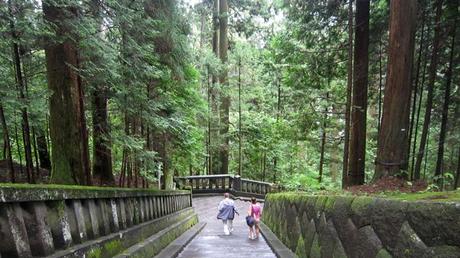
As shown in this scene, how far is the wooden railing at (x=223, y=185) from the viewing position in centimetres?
2483

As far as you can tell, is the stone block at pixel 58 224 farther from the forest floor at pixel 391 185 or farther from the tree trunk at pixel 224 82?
the tree trunk at pixel 224 82

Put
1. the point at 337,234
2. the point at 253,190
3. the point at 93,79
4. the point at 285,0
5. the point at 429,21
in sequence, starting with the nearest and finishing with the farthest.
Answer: the point at 337,234 → the point at 93,79 → the point at 429,21 → the point at 285,0 → the point at 253,190

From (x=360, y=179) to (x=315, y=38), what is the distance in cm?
489

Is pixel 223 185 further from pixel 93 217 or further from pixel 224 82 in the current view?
pixel 93 217

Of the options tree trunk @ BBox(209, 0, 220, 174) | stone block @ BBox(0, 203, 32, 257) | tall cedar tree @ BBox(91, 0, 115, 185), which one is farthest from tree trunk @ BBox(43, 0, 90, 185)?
tree trunk @ BBox(209, 0, 220, 174)

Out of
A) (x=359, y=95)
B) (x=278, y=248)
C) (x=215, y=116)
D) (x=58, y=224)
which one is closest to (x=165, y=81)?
(x=359, y=95)

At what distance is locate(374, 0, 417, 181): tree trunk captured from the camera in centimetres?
750

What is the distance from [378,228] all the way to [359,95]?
29.0ft

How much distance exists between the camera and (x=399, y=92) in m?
7.52

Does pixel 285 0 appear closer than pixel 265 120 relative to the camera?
Yes

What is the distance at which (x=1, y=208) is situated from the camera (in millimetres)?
2953

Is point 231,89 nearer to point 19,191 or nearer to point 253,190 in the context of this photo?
point 253,190

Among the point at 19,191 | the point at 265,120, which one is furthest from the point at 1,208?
the point at 265,120

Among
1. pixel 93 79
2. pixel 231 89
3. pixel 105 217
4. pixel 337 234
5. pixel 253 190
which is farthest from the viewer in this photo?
pixel 231 89
